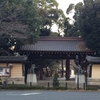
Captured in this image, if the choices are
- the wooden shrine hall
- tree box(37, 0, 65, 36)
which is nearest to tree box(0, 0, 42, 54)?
the wooden shrine hall

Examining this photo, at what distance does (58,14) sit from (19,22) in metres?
21.4

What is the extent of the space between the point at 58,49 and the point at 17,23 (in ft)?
34.0

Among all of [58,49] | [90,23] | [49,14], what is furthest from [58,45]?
[49,14]

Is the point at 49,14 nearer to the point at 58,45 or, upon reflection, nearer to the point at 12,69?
the point at 58,45

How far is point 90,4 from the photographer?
48438 mm

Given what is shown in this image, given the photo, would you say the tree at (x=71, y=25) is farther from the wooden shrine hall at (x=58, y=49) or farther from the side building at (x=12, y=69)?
the side building at (x=12, y=69)

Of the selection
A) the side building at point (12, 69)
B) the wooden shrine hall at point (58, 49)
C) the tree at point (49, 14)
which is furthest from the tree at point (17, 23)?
the tree at point (49, 14)

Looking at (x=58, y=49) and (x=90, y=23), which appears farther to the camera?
(x=58, y=49)

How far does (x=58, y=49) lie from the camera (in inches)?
1969

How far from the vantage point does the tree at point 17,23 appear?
133ft

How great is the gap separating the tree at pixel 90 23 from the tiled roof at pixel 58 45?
209cm

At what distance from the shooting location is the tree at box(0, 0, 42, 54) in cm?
4053

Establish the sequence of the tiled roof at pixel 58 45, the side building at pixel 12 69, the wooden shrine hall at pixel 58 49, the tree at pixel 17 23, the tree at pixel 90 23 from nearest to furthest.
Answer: the side building at pixel 12 69 → the tree at pixel 17 23 → the tree at pixel 90 23 → the wooden shrine hall at pixel 58 49 → the tiled roof at pixel 58 45

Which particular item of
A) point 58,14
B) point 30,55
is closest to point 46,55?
point 30,55
